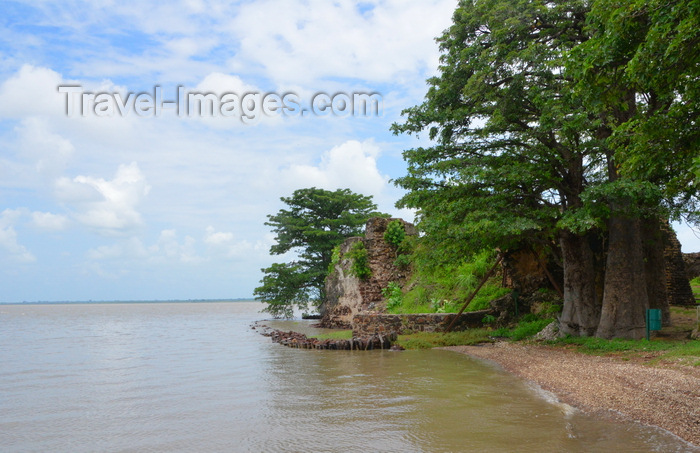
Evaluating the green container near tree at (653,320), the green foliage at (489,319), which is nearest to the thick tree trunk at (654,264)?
the green container near tree at (653,320)

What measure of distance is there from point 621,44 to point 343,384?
6.96 metres

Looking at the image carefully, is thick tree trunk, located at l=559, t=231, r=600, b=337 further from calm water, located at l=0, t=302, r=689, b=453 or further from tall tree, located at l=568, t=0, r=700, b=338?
tall tree, located at l=568, t=0, r=700, b=338

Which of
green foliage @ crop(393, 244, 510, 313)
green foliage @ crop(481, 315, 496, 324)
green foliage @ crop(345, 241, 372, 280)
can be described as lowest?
green foliage @ crop(481, 315, 496, 324)

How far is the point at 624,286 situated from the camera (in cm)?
1238

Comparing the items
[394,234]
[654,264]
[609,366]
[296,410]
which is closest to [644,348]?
[609,366]

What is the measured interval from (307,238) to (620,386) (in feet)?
91.7

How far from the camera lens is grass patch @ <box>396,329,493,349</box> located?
1468cm

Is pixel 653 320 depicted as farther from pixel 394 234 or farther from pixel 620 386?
pixel 394 234

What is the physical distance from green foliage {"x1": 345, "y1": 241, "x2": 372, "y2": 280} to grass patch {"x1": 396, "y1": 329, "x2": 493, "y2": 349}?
838 centimetres

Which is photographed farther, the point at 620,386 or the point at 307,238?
the point at 307,238

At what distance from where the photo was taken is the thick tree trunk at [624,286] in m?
12.3

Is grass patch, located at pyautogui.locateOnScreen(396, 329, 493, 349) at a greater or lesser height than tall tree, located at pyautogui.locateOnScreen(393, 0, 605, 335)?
lesser

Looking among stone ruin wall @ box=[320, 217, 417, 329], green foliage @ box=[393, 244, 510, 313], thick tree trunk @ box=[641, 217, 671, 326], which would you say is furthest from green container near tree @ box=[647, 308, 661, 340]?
stone ruin wall @ box=[320, 217, 417, 329]

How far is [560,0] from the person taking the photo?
40.0ft
